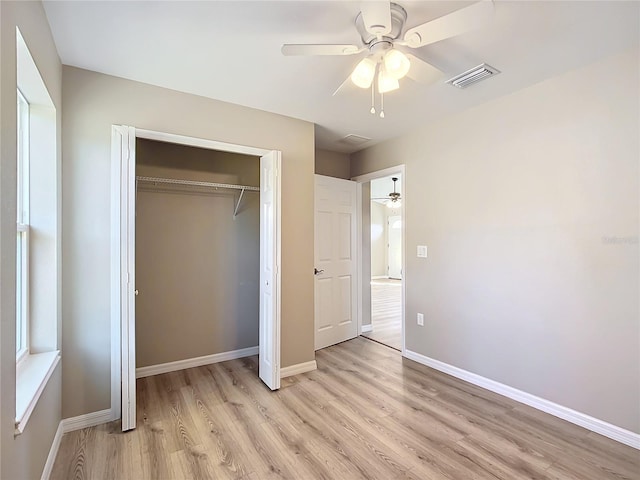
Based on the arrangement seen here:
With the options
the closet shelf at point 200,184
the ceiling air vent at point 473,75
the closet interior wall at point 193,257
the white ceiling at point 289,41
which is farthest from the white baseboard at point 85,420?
the ceiling air vent at point 473,75

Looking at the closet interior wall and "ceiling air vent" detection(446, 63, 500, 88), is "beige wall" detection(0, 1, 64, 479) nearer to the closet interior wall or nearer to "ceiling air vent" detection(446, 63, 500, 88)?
the closet interior wall

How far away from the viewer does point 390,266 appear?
1107cm

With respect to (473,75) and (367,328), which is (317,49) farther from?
(367,328)

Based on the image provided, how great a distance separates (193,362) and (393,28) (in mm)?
3357

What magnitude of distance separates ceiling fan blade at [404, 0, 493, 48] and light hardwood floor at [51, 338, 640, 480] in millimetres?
2288

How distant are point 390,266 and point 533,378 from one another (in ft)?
28.2

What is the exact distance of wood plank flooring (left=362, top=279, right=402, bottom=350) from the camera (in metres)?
4.24

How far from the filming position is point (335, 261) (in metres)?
4.06

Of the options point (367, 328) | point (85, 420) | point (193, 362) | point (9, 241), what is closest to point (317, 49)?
point (9, 241)

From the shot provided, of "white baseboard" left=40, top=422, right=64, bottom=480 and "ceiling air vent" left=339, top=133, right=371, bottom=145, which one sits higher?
"ceiling air vent" left=339, top=133, right=371, bottom=145

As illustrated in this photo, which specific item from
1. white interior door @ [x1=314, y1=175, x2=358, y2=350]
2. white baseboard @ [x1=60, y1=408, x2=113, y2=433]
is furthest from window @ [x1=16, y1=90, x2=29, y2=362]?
white interior door @ [x1=314, y1=175, x2=358, y2=350]

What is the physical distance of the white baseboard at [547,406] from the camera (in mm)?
2068

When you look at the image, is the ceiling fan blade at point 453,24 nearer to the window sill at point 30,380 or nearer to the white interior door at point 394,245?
the window sill at point 30,380

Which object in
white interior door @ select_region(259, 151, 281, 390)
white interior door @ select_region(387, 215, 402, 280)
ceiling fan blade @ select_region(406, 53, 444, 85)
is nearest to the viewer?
ceiling fan blade @ select_region(406, 53, 444, 85)
